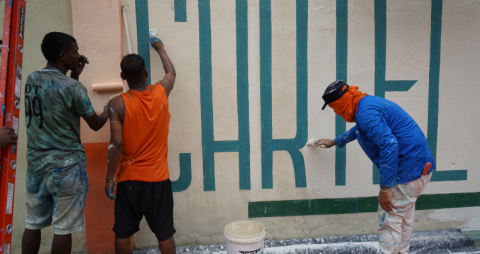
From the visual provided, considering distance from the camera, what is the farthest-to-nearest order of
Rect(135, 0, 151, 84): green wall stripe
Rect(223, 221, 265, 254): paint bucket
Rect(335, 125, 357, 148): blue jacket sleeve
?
Rect(135, 0, 151, 84): green wall stripe, Rect(335, 125, 357, 148): blue jacket sleeve, Rect(223, 221, 265, 254): paint bucket

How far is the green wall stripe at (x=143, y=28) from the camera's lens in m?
3.17

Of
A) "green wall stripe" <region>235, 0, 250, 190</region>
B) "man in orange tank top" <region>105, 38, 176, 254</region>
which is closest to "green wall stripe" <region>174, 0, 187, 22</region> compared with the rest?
"green wall stripe" <region>235, 0, 250, 190</region>

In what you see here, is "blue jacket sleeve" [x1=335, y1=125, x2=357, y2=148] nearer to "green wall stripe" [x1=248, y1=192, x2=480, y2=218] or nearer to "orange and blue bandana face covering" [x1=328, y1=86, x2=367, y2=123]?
"orange and blue bandana face covering" [x1=328, y1=86, x2=367, y2=123]

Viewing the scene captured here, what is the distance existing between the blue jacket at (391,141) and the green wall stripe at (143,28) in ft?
6.44

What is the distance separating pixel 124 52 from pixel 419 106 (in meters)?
2.97

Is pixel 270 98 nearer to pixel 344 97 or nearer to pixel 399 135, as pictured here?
pixel 344 97

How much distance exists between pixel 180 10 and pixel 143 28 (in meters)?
0.38

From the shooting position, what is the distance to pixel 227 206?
340 cm

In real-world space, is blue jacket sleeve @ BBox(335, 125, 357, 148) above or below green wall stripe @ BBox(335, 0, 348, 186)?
below

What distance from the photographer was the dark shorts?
103 inches

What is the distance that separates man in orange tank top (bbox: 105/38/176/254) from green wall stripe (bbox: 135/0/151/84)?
25.0 inches

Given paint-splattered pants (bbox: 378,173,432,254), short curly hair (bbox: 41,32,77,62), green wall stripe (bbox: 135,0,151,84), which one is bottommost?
paint-splattered pants (bbox: 378,173,432,254)

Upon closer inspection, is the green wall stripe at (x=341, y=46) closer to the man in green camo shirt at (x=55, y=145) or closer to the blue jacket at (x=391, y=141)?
the blue jacket at (x=391, y=141)

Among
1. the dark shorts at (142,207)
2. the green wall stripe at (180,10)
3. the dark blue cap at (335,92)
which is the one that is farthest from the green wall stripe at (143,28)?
the dark blue cap at (335,92)
